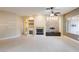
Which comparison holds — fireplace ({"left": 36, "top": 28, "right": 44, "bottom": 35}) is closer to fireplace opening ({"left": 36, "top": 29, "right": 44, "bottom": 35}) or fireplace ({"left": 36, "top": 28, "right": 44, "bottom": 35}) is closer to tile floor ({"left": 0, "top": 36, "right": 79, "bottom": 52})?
fireplace opening ({"left": 36, "top": 29, "right": 44, "bottom": 35})

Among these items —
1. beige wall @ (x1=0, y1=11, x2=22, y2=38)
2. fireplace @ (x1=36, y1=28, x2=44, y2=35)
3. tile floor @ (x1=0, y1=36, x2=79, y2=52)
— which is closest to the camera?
tile floor @ (x1=0, y1=36, x2=79, y2=52)

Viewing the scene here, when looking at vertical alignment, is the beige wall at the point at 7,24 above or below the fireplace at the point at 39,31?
above

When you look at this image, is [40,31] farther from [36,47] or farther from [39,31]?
[36,47]

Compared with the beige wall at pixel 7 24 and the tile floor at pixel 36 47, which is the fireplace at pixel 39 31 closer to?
the beige wall at pixel 7 24

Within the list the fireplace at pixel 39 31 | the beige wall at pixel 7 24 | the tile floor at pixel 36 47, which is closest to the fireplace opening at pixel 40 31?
the fireplace at pixel 39 31

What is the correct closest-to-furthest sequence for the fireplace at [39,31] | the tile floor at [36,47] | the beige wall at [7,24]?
the tile floor at [36,47] → the beige wall at [7,24] → the fireplace at [39,31]

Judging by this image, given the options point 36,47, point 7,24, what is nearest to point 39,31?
point 7,24

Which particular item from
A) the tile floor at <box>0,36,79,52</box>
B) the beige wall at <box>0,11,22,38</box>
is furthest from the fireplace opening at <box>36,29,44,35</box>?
the tile floor at <box>0,36,79,52</box>

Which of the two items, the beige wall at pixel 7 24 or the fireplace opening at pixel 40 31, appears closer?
the beige wall at pixel 7 24
